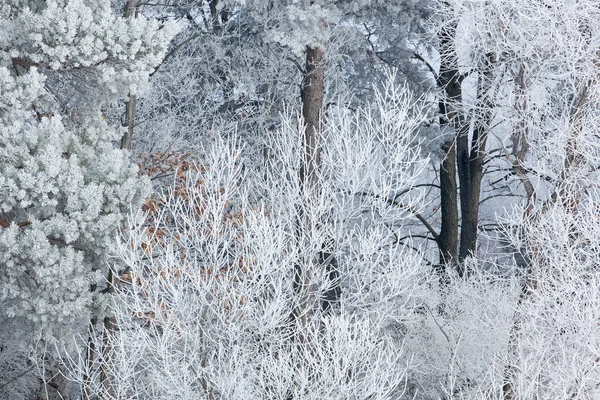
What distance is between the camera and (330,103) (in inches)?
625

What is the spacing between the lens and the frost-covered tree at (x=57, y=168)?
402 inches

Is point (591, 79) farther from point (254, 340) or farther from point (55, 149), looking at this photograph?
point (55, 149)

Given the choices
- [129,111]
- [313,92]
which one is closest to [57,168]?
[129,111]

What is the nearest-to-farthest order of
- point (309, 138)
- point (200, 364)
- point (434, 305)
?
point (200, 364), point (309, 138), point (434, 305)

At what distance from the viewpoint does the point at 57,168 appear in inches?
403

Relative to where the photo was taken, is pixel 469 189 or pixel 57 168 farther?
pixel 469 189

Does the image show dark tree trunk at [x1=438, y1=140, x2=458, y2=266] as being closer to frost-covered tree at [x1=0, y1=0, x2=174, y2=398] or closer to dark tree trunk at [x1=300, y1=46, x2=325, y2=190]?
dark tree trunk at [x1=300, y1=46, x2=325, y2=190]

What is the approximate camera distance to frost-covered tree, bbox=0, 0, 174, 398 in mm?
10203

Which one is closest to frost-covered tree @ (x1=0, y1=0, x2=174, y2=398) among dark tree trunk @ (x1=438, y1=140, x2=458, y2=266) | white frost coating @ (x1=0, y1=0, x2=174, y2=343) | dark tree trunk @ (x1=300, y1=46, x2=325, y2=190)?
white frost coating @ (x1=0, y1=0, x2=174, y2=343)

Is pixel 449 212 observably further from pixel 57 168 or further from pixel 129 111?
pixel 57 168

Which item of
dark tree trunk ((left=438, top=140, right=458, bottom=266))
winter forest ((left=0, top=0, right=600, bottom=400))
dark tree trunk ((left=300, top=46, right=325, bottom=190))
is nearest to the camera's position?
winter forest ((left=0, top=0, right=600, bottom=400))

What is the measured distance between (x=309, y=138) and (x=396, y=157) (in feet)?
7.40

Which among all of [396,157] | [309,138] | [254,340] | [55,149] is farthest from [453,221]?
[55,149]

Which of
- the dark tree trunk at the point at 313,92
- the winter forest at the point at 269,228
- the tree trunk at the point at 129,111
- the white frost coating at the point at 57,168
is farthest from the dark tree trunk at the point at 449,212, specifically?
the white frost coating at the point at 57,168
